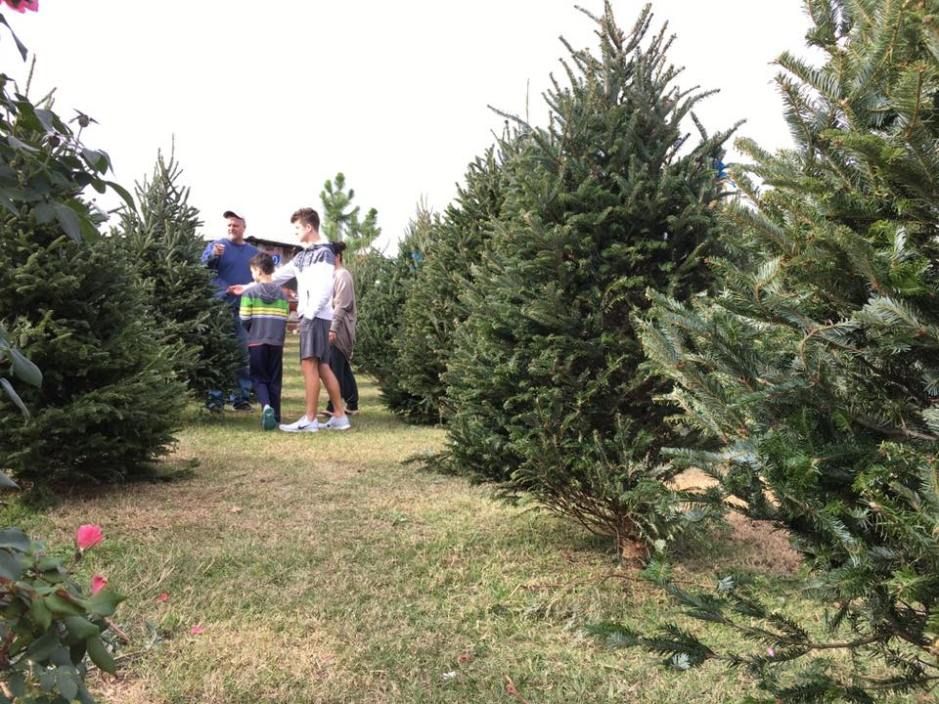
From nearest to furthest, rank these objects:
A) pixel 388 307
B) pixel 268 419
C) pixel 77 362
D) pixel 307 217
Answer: pixel 77 362, pixel 268 419, pixel 307 217, pixel 388 307

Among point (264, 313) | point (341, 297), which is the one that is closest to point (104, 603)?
point (264, 313)

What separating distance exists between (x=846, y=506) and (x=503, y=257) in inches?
99.1

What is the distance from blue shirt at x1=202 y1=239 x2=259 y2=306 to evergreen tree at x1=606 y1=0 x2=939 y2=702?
7758 mm

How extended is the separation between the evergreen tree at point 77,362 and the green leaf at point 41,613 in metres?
3.66

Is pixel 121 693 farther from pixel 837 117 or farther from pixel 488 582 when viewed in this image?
pixel 837 117

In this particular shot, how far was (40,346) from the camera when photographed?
4348 mm

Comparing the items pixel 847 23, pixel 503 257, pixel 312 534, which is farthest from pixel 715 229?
pixel 312 534

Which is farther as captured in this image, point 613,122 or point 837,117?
point 613,122

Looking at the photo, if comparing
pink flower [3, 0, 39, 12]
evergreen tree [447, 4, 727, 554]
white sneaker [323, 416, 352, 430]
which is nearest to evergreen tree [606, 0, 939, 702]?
pink flower [3, 0, 39, 12]

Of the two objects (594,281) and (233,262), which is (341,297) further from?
(594,281)

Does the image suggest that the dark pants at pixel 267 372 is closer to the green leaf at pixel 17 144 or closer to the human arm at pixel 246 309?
the human arm at pixel 246 309

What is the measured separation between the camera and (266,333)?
8.12 metres

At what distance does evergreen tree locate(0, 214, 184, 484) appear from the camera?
4363 mm

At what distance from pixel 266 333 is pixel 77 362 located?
3.61m
